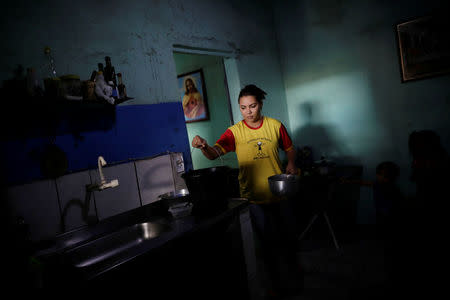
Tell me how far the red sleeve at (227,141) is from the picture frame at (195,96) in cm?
145

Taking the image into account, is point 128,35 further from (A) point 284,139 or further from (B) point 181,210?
(A) point 284,139

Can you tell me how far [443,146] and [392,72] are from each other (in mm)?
983

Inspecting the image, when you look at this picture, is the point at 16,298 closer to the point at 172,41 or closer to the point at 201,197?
the point at 201,197

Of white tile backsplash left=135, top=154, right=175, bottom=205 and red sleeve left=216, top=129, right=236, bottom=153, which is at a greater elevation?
red sleeve left=216, top=129, right=236, bottom=153

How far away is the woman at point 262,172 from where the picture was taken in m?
2.29

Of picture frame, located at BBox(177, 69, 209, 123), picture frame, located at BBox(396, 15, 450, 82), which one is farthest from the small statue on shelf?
picture frame, located at BBox(396, 15, 450, 82)

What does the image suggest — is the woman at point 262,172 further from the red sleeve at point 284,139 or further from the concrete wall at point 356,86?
the concrete wall at point 356,86

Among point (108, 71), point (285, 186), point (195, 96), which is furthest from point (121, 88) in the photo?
point (195, 96)

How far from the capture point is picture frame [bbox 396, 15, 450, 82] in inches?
111

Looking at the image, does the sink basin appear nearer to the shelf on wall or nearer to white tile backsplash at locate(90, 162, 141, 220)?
white tile backsplash at locate(90, 162, 141, 220)

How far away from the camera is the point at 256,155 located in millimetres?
2346

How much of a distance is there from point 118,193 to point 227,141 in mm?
982

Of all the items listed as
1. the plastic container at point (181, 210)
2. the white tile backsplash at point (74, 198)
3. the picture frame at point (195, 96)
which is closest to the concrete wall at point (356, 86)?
the picture frame at point (195, 96)

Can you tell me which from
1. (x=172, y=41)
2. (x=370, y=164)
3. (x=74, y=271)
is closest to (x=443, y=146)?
(x=370, y=164)
